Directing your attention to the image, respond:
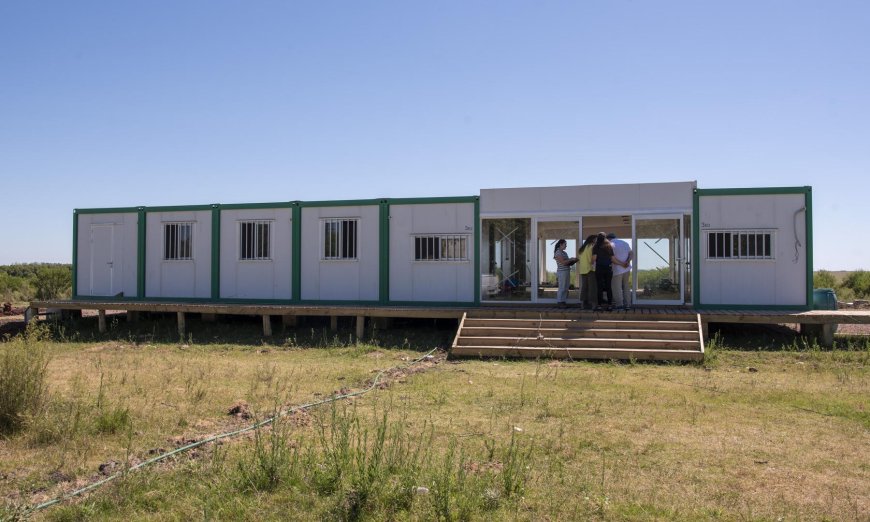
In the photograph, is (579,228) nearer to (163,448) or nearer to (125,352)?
(125,352)

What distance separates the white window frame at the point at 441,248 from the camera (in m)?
16.1

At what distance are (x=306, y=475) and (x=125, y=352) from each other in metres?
9.67

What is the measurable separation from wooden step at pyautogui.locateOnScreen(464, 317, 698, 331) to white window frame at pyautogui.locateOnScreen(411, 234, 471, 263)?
249 centimetres

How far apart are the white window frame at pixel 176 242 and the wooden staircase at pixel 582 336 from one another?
8.15m

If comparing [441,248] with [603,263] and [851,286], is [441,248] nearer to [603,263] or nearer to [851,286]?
[603,263]

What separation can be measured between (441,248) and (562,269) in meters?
2.83

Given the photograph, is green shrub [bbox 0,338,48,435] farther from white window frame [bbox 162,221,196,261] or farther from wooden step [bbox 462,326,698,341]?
white window frame [bbox 162,221,196,261]

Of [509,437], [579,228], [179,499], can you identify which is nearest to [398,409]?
[509,437]

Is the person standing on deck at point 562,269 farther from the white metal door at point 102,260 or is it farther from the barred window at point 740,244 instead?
the white metal door at point 102,260

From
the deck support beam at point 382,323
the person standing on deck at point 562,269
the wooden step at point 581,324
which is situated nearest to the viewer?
the wooden step at point 581,324

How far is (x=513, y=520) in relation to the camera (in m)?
4.66

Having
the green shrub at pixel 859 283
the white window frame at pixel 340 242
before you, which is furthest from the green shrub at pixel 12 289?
the green shrub at pixel 859 283

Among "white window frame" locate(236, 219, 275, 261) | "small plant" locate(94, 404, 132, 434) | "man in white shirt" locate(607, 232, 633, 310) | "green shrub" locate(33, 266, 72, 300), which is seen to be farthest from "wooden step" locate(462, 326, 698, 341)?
"green shrub" locate(33, 266, 72, 300)

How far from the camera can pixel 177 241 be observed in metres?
18.3
